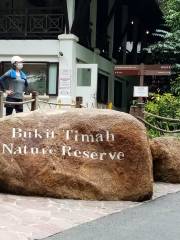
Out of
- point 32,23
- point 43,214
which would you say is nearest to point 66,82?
point 32,23

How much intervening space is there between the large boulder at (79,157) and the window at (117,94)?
17.5 m

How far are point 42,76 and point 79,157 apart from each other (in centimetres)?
1208

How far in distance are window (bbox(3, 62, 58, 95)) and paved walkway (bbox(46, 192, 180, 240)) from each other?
40.9 ft

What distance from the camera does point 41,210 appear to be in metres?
6.80

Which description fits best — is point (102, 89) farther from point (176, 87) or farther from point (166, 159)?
point (166, 159)

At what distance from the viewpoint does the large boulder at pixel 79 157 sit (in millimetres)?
7719

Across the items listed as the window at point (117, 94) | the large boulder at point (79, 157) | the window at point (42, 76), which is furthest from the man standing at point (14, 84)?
the window at point (117, 94)

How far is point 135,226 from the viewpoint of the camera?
6035 millimetres

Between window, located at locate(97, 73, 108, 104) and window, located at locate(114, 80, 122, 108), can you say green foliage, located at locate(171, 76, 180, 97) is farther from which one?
window, located at locate(114, 80, 122, 108)

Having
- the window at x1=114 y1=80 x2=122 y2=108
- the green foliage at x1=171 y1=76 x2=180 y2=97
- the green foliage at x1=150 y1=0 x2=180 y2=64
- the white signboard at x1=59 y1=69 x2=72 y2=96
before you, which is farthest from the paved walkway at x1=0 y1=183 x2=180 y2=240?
the window at x1=114 y1=80 x2=122 y2=108

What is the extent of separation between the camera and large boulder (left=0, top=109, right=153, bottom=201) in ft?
25.3

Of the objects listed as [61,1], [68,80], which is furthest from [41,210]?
[61,1]

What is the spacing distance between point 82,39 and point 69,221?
48.5ft

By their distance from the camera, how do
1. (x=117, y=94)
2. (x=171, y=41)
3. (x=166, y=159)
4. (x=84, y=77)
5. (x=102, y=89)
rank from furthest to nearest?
(x=117, y=94)
(x=102, y=89)
(x=171, y=41)
(x=84, y=77)
(x=166, y=159)
